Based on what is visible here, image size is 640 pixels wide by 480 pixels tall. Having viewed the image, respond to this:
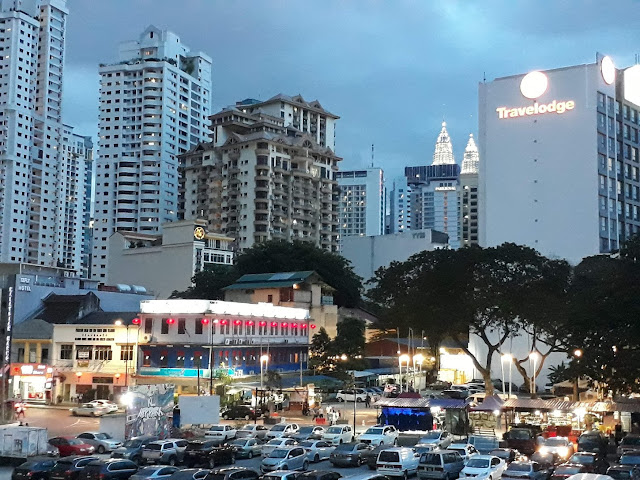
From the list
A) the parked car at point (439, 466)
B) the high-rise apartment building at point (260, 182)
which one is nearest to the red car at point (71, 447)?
the parked car at point (439, 466)

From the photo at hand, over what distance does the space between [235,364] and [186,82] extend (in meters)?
130

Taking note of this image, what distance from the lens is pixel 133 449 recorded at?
36.1 meters

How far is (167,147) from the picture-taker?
6954 inches

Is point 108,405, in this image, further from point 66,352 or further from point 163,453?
point 163,453

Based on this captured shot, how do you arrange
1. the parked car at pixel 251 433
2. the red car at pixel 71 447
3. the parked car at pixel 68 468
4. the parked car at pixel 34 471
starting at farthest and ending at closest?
the parked car at pixel 251 433 → the red car at pixel 71 447 → the parked car at pixel 34 471 → the parked car at pixel 68 468

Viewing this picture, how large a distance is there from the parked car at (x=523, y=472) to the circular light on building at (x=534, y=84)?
6832cm

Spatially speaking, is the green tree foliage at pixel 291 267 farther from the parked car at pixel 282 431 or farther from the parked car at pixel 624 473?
the parked car at pixel 624 473

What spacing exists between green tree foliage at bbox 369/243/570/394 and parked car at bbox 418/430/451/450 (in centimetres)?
2166

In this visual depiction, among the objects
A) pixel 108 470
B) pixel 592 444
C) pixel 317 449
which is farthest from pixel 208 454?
pixel 592 444

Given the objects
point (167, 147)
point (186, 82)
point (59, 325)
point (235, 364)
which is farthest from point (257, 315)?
point (186, 82)

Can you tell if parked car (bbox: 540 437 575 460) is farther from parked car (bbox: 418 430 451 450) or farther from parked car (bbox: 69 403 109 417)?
parked car (bbox: 69 403 109 417)

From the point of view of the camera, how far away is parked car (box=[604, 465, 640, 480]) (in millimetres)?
28094

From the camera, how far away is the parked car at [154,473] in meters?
28.1

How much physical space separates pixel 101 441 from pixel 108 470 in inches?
394
